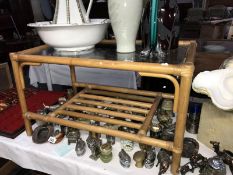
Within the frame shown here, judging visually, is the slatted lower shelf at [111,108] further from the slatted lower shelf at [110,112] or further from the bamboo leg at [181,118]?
the bamboo leg at [181,118]

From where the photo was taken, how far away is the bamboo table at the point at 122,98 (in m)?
0.47

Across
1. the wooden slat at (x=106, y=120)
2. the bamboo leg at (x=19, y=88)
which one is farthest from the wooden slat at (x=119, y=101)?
the bamboo leg at (x=19, y=88)

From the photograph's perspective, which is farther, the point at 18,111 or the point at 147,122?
the point at 18,111

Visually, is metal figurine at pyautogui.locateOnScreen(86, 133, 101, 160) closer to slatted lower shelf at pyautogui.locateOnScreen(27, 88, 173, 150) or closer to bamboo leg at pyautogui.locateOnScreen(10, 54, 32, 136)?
slatted lower shelf at pyautogui.locateOnScreen(27, 88, 173, 150)

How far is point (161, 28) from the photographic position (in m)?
0.58

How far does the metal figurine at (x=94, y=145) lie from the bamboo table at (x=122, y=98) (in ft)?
0.26

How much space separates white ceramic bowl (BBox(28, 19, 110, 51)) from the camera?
0.57m

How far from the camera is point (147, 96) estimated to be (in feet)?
2.68

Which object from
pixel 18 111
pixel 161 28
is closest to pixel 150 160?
pixel 161 28

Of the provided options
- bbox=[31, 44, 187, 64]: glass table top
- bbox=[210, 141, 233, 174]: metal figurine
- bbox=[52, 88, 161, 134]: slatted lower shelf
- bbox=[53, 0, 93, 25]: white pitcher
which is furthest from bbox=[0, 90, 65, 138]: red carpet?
bbox=[210, 141, 233, 174]: metal figurine

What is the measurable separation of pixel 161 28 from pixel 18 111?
2.31 feet

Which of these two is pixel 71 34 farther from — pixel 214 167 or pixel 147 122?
pixel 214 167

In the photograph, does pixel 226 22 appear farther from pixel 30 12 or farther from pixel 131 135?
pixel 30 12

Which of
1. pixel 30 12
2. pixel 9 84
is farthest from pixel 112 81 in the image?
pixel 30 12
